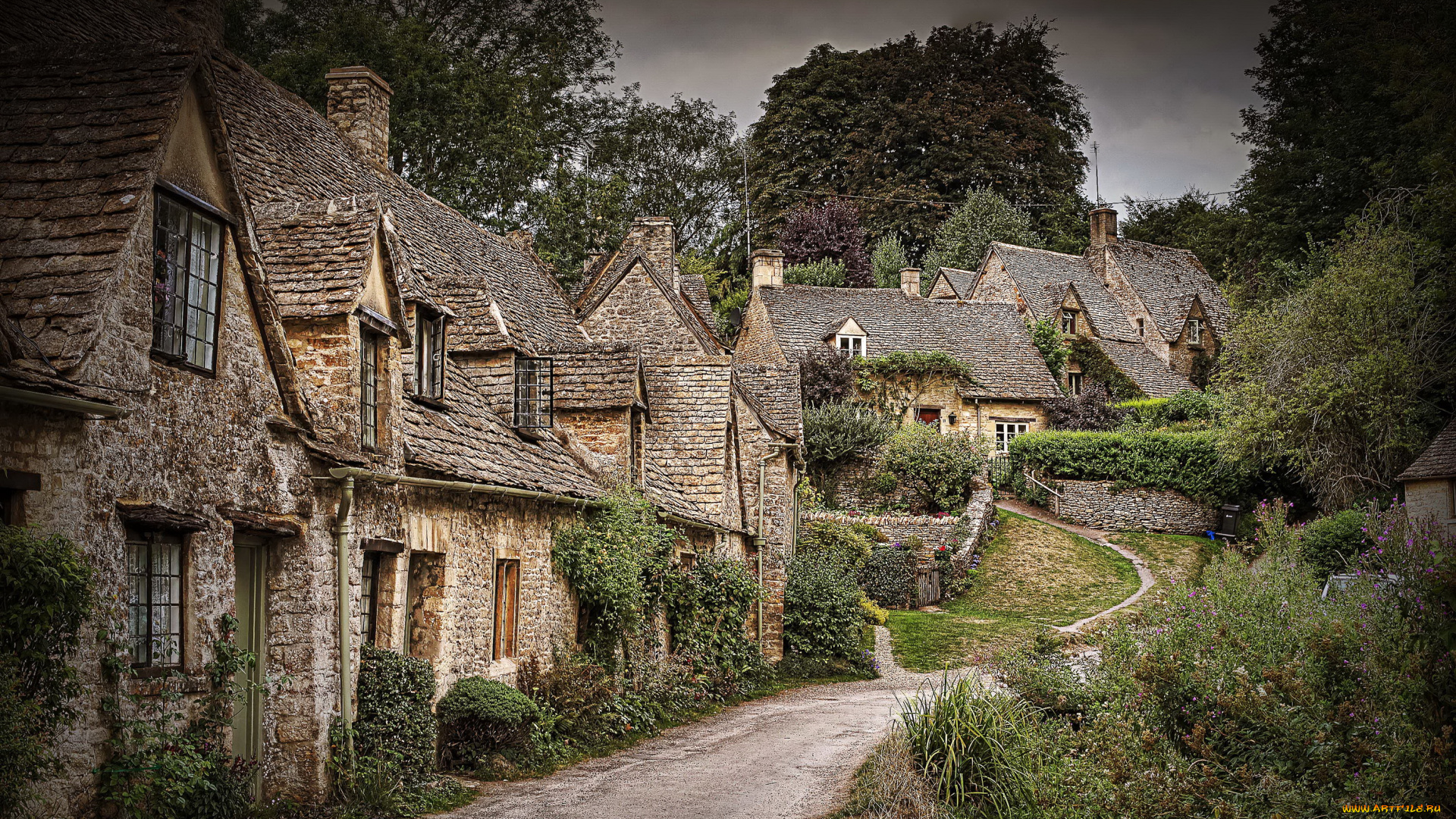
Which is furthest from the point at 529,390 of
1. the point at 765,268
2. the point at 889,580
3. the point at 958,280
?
the point at 958,280

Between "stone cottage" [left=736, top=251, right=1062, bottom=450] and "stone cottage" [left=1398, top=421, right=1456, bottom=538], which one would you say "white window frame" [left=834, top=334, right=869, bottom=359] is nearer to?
"stone cottage" [left=736, top=251, right=1062, bottom=450]

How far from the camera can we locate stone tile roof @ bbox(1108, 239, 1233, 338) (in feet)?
187

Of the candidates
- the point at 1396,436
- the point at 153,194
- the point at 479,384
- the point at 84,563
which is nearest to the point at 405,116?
the point at 479,384

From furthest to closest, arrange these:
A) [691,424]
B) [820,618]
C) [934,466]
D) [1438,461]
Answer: [934,466] < [1438,461] < [820,618] < [691,424]

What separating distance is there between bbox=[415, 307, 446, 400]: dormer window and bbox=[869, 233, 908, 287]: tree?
50385 millimetres

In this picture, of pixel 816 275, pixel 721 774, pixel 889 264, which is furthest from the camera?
pixel 889 264

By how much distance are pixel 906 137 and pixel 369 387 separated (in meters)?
61.5

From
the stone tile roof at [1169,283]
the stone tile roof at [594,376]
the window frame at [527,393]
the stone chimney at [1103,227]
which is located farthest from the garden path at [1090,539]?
the stone chimney at [1103,227]

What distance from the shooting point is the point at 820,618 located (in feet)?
83.9

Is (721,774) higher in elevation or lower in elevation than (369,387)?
lower

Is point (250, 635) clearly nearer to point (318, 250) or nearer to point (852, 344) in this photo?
point (318, 250)

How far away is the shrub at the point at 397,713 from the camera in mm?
10883

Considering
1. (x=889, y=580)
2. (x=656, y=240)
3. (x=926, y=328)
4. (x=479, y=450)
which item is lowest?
(x=889, y=580)

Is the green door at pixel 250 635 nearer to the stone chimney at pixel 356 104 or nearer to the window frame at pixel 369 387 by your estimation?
the window frame at pixel 369 387
